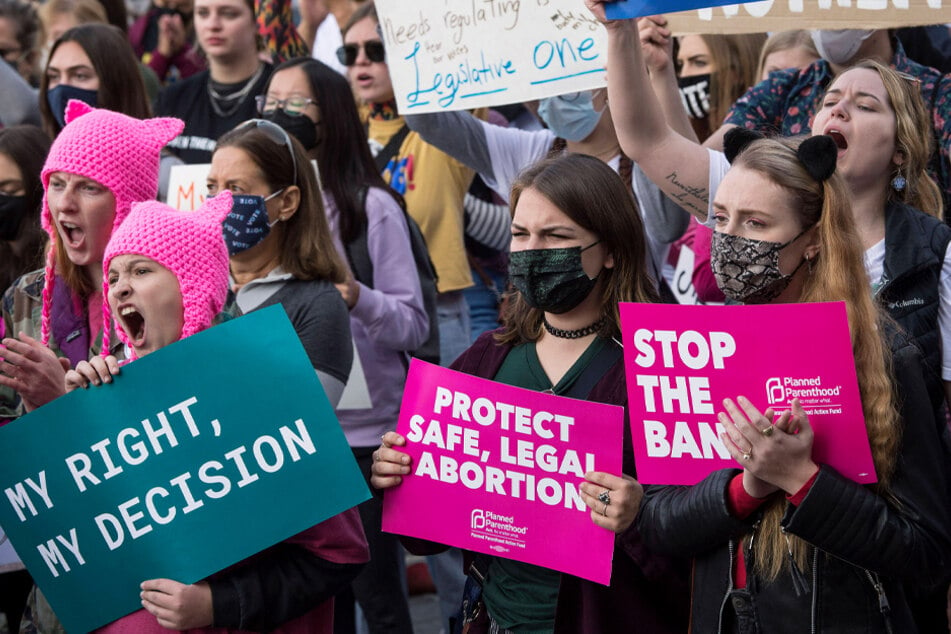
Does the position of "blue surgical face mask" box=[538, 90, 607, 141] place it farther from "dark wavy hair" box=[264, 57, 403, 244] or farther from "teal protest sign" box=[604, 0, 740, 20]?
"teal protest sign" box=[604, 0, 740, 20]

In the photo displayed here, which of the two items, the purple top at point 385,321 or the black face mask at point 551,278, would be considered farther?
A: the purple top at point 385,321

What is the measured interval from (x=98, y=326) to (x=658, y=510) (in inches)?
72.0

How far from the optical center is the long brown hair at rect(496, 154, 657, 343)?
11.4 feet

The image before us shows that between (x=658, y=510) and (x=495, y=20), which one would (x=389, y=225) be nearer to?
(x=495, y=20)

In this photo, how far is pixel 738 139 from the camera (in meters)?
3.29

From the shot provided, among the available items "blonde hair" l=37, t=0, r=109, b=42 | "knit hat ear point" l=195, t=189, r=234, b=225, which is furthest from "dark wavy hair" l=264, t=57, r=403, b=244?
"blonde hair" l=37, t=0, r=109, b=42

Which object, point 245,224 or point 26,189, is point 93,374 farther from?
point 26,189

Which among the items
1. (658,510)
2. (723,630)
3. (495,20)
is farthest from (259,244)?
(723,630)

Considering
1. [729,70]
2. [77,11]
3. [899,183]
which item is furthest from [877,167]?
[77,11]

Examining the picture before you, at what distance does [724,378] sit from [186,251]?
55.4 inches

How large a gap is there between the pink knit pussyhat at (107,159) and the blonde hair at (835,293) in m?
1.95

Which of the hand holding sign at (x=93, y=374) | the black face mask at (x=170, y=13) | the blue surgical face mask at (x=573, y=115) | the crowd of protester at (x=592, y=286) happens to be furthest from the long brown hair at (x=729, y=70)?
the black face mask at (x=170, y=13)

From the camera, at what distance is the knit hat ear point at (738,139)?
327 centimetres

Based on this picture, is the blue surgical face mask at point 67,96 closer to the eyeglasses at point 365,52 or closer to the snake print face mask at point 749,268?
the eyeglasses at point 365,52
